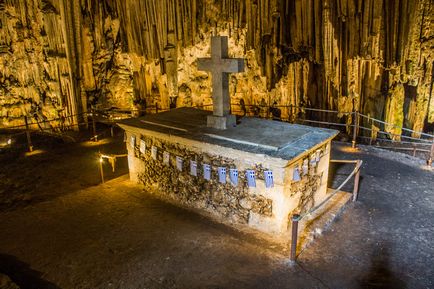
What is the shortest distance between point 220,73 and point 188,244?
289 centimetres

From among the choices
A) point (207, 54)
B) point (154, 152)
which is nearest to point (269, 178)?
point (154, 152)

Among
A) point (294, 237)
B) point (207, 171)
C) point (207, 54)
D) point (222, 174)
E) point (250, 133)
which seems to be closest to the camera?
point (294, 237)

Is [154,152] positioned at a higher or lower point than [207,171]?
higher

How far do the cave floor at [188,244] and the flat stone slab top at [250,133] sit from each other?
53.3 inches

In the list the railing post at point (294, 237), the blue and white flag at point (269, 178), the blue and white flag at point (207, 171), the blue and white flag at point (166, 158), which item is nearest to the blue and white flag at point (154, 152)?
the blue and white flag at point (166, 158)

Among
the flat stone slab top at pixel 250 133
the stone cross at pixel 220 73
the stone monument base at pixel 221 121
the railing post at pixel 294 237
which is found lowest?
the railing post at pixel 294 237

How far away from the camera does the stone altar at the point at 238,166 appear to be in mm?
5297

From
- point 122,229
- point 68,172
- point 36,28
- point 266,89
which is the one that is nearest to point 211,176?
point 122,229

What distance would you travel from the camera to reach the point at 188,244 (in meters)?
5.34

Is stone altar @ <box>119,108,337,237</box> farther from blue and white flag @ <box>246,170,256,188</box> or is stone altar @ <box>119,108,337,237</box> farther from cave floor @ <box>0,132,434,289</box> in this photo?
cave floor @ <box>0,132,434,289</box>

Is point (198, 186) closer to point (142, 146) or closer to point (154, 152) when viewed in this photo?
point (154, 152)

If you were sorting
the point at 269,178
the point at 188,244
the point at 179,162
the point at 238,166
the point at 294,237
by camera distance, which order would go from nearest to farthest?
1. the point at 294,237
2. the point at 269,178
3. the point at 188,244
4. the point at 238,166
5. the point at 179,162

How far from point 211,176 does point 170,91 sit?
8117 millimetres

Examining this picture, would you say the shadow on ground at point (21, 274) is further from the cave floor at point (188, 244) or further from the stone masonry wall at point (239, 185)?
the stone masonry wall at point (239, 185)
